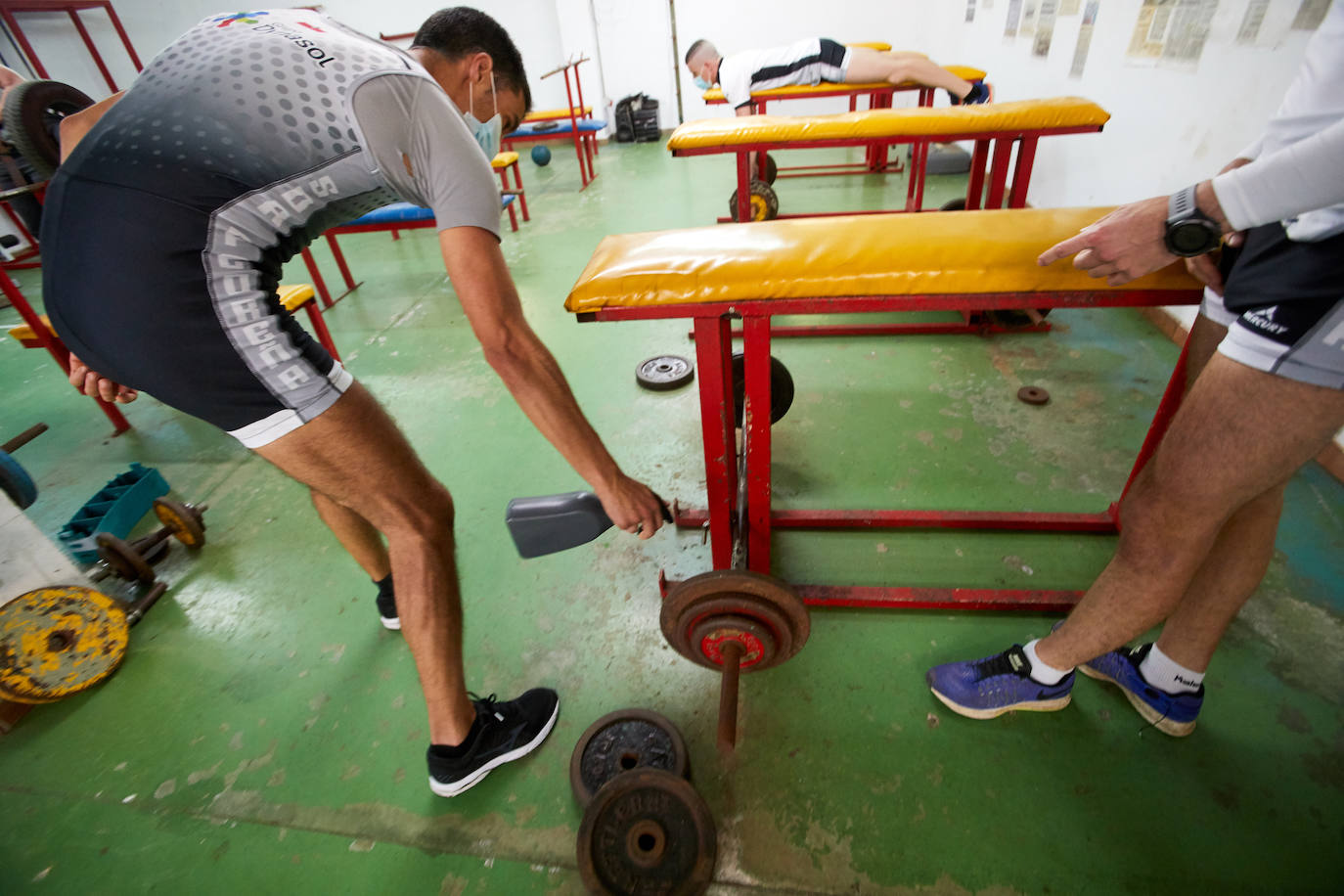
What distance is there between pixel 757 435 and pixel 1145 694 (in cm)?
112

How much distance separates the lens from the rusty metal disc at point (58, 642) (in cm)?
169

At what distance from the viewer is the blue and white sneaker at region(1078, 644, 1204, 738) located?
142cm

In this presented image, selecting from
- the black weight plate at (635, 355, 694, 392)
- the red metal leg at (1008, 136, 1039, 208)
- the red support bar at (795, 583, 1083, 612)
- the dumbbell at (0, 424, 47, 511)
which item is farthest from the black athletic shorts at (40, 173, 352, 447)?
the red metal leg at (1008, 136, 1039, 208)

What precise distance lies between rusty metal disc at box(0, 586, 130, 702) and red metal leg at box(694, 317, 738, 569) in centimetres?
185

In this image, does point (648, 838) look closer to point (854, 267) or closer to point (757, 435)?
point (757, 435)

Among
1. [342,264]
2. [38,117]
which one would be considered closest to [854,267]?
[38,117]

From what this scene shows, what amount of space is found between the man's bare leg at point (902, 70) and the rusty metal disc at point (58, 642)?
515 centimetres

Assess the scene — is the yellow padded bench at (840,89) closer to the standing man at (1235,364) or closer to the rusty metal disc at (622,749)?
the standing man at (1235,364)

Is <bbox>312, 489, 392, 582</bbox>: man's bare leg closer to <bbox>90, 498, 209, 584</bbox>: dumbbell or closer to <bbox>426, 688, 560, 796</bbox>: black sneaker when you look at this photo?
<bbox>426, 688, 560, 796</bbox>: black sneaker

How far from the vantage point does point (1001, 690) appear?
149 centimetres

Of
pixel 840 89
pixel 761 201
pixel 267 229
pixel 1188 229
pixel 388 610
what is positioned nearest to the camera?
pixel 1188 229

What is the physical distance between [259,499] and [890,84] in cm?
479

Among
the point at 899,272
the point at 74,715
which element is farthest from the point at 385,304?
the point at 899,272

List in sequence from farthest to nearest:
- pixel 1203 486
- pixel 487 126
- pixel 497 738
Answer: pixel 487 126
pixel 497 738
pixel 1203 486
